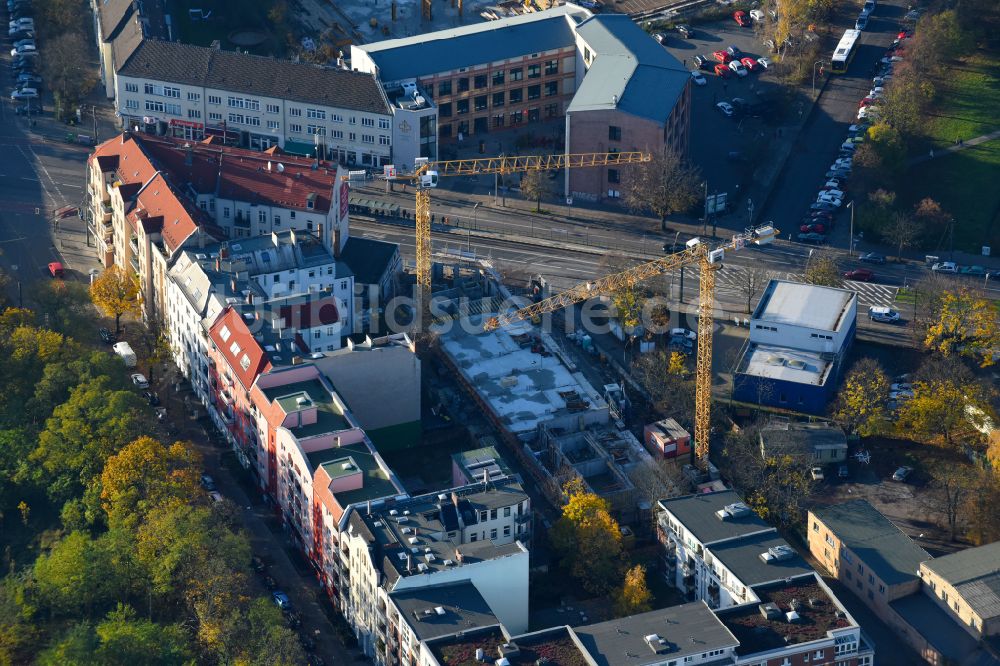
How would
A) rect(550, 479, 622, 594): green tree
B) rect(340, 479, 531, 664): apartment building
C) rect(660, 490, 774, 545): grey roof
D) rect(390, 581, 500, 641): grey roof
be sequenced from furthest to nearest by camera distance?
rect(550, 479, 622, 594): green tree, rect(660, 490, 774, 545): grey roof, rect(340, 479, 531, 664): apartment building, rect(390, 581, 500, 641): grey roof

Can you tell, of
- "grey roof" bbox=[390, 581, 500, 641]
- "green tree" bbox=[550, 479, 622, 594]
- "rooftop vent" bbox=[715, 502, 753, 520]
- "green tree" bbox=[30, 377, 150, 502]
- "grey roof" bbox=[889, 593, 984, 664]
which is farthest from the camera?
"green tree" bbox=[30, 377, 150, 502]

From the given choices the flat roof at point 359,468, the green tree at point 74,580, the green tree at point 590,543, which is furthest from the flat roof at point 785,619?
the green tree at point 74,580

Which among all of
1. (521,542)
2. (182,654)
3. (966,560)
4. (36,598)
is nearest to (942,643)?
(966,560)

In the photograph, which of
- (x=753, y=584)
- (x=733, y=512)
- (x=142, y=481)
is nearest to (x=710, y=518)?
(x=733, y=512)

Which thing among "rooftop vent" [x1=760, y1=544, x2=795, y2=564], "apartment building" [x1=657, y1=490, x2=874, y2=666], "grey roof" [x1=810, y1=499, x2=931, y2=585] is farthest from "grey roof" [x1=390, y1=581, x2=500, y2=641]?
"grey roof" [x1=810, y1=499, x2=931, y2=585]

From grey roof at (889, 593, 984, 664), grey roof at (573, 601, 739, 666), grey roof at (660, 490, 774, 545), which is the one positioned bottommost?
grey roof at (889, 593, 984, 664)

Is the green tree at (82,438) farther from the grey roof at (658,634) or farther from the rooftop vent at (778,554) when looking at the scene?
the rooftop vent at (778,554)

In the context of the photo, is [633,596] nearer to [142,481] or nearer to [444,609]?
[444,609]

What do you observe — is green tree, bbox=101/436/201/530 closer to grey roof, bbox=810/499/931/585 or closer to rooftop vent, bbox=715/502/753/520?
rooftop vent, bbox=715/502/753/520
